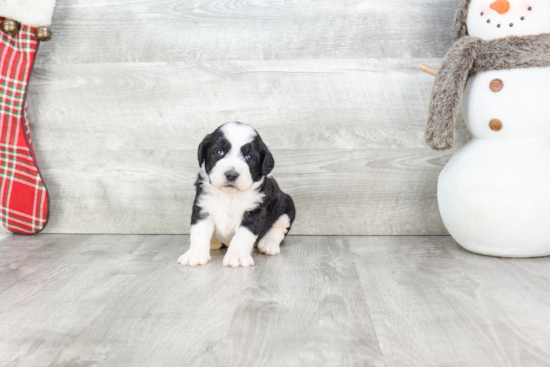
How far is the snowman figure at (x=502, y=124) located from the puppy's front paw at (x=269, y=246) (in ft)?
2.38

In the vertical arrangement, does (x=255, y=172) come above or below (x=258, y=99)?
below

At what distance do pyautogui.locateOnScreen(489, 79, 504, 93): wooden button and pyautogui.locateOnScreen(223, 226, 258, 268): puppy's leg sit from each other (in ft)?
3.55

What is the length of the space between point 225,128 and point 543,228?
1.24 m

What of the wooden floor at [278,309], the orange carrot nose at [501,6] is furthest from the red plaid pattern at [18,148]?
the orange carrot nose at [501,6]

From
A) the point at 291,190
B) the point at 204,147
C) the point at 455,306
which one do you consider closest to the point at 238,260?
the point at 204,147

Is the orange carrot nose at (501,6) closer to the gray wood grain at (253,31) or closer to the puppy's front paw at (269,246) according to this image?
the gray wood grain at (253,31)

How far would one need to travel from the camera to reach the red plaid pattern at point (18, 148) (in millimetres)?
2258

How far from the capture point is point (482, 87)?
6.34 ft

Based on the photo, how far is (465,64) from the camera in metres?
1.90

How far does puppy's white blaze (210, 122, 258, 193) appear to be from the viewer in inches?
71.5

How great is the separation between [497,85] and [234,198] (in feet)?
3.61

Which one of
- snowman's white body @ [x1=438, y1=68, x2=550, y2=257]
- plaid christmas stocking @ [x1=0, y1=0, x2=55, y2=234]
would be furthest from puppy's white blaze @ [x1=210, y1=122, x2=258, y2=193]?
plaid christmas stocking @ [x1=0, y1=0, x2=55, y2=234]

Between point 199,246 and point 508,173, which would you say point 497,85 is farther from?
point 199,246

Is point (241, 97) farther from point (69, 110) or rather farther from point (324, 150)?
point (69, 110)
